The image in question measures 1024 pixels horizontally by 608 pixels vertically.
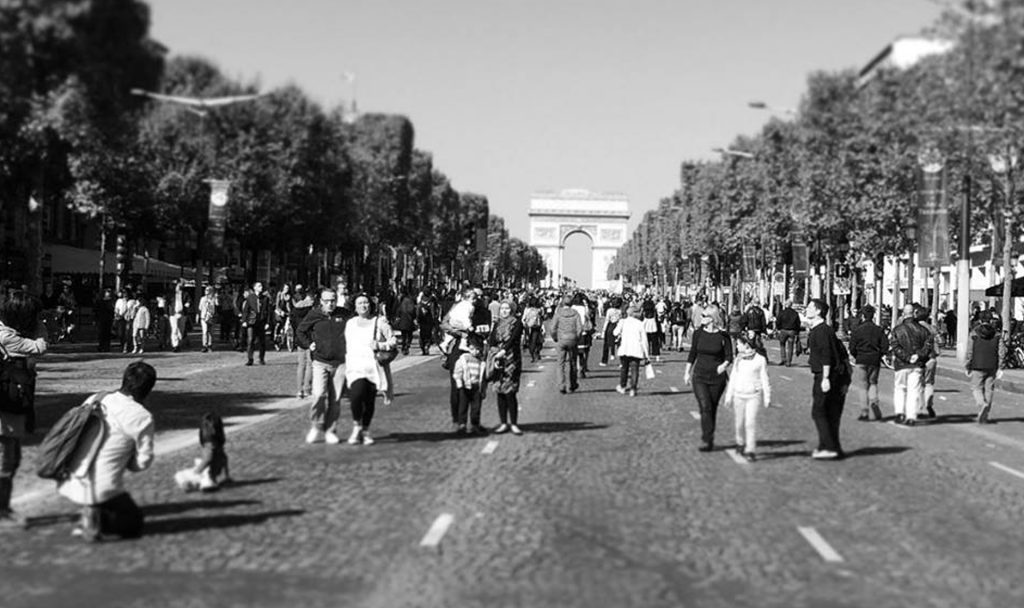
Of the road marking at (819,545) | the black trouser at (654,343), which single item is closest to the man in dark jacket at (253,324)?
the black trouser at (654,343)

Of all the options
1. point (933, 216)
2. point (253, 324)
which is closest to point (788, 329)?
point (933, 216)

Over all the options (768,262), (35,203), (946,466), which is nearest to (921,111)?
(946,466)

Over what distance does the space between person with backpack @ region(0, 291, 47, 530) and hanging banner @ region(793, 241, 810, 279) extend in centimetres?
4357

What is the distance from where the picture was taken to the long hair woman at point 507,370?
16.8m

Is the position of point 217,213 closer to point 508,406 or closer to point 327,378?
point 508,406

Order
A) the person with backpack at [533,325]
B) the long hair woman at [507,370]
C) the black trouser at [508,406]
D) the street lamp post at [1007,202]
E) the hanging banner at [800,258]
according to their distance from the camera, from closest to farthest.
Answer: the long hair woman at [507,370] < the black trouser at [508,406] < the person with backpack at [533,325] < the street lamp post at [1007,202] < the hanging banner at [800,258]

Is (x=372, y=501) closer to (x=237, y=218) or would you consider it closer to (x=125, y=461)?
(x=125, y=461)

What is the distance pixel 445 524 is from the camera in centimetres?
998

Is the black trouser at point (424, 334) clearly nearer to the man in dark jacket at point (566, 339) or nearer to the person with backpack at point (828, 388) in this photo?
the man in dark jacket at point (566, 339)

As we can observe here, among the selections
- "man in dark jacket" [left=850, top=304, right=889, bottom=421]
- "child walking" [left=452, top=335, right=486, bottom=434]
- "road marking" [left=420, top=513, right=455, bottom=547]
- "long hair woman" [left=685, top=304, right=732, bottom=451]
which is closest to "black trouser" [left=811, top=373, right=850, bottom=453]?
"long hair woman" [left=685, top=304, right=732, bottom=451]

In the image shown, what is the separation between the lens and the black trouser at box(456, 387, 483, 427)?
656 inches

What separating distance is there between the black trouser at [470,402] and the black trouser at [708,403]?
9.82 feet

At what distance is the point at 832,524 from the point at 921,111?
22.3 metres

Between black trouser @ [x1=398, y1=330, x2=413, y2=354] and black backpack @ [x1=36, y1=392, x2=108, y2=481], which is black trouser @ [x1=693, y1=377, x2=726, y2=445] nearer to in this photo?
black backpack @ [x1=36, y1=392, x2=108, y2=481]
